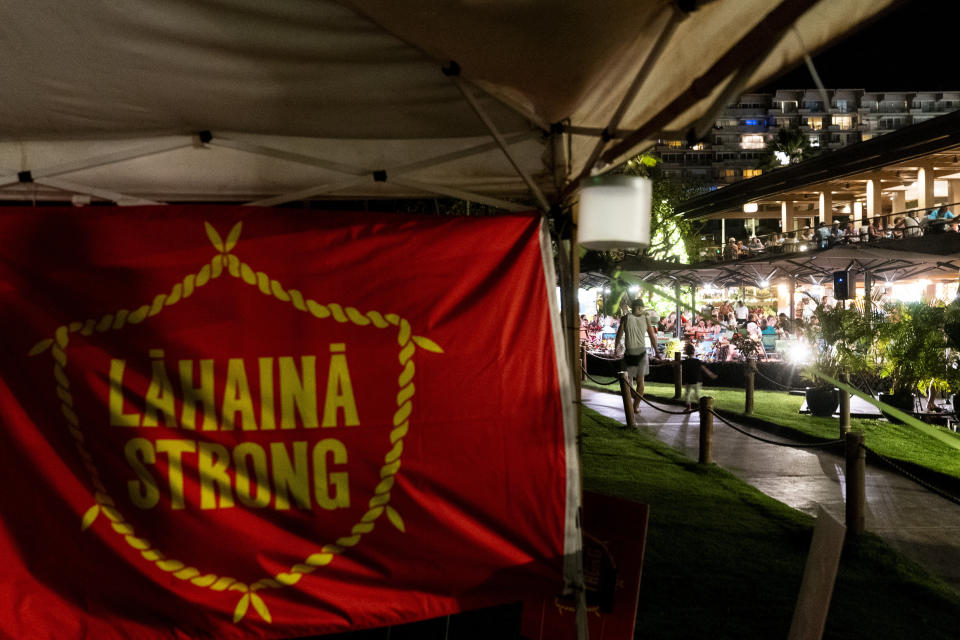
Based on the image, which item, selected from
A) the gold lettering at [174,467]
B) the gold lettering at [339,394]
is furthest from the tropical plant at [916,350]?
the gold lettering at [174,467]

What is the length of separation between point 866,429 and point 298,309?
9.96 m

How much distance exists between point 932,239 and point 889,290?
1620cm

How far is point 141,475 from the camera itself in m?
2.77

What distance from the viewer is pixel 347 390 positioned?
2855 mm

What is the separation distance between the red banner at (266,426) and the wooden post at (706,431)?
5.34 metres

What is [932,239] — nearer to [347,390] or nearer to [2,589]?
[347,390]

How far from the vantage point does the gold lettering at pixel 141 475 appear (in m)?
2.77

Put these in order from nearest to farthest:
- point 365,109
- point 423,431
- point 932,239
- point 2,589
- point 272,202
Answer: point 2,589 < point 423,431 < point 365,109 < point 272,202 < point 932,239

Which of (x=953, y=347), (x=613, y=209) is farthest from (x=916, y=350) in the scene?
(x=613, y=209)

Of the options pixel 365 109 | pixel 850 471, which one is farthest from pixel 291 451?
pixel 850 471

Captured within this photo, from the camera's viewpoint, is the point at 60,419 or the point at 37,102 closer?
the point at 60,419

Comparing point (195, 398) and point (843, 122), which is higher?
point (843, 122)

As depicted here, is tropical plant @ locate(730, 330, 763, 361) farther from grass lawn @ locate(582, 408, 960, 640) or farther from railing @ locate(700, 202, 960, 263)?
grass lawn @ locate(582, 408, 960, 640)

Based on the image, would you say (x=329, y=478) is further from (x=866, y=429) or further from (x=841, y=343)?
(x=841, y=343)
